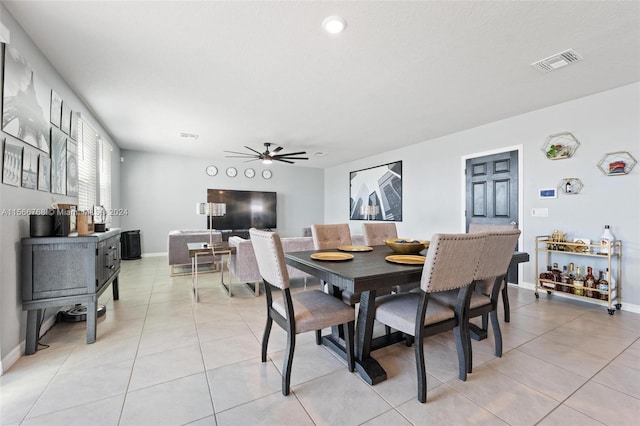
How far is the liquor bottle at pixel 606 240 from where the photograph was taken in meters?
3.06

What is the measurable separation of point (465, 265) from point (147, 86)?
3590 millimetres

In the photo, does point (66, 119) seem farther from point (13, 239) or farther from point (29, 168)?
point (13, 239)

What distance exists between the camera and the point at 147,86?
312 cm

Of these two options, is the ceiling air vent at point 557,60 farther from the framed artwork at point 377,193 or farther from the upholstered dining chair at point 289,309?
the framed artwork at point 377,193

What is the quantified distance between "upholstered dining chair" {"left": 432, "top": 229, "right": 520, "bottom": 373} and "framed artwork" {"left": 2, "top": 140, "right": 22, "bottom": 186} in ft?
10.1

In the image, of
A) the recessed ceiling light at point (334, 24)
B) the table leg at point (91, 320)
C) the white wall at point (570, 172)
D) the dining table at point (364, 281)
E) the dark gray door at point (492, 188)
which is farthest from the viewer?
the dark gray door at point (492, 188)

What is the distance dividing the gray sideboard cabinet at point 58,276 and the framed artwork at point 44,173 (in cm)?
58

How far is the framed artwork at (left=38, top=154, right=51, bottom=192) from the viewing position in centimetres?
234

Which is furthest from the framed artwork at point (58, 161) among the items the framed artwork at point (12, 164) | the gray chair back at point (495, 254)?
the gray chair back at point (495, 254)

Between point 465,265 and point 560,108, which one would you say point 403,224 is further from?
point 465,265

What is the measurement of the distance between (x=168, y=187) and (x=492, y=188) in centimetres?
693

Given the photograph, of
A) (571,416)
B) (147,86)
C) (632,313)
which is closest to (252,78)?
(147,86)

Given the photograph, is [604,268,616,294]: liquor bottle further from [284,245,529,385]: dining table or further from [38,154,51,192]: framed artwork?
[38,154,51,192]: framed artwork

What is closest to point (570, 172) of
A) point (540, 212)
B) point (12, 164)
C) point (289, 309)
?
point (540, 212)
